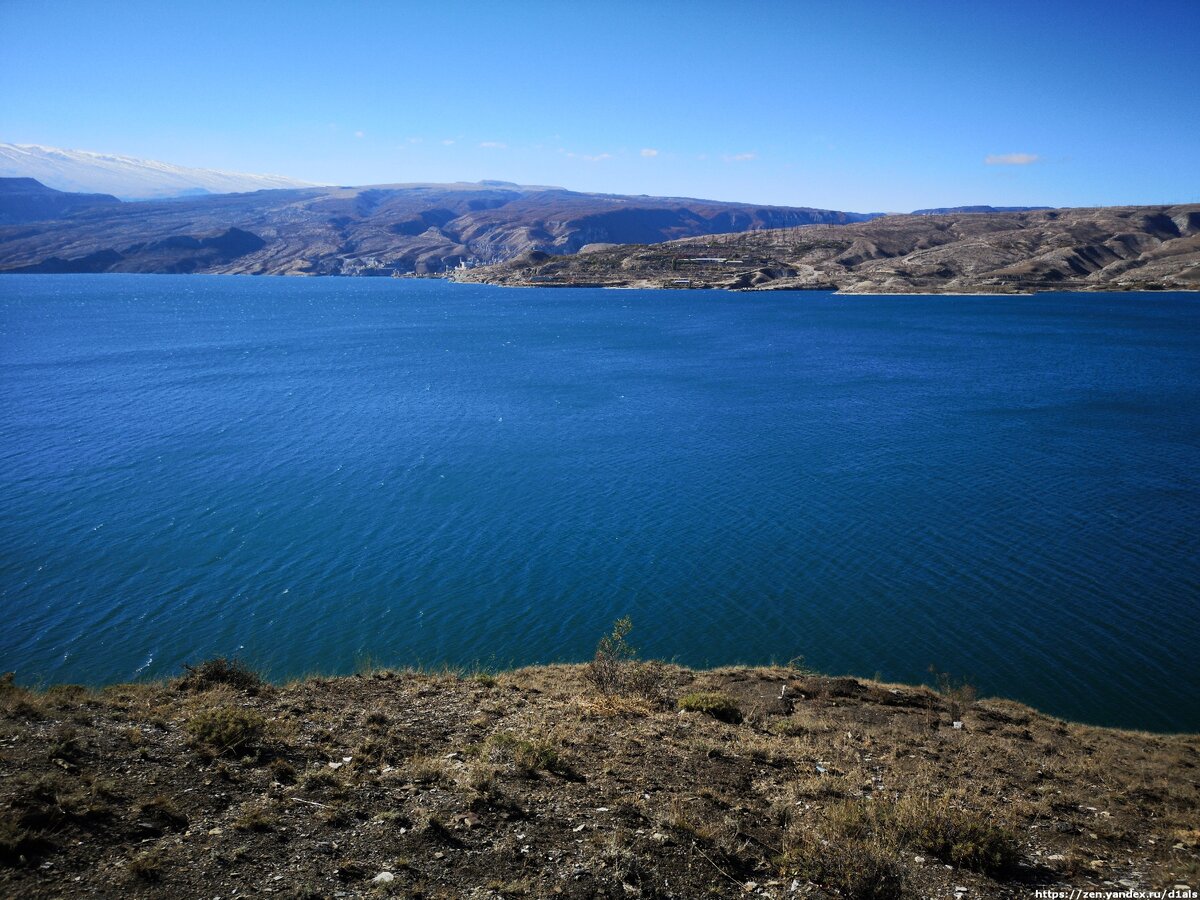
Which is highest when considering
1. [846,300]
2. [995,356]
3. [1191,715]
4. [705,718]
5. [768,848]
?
[846,300]

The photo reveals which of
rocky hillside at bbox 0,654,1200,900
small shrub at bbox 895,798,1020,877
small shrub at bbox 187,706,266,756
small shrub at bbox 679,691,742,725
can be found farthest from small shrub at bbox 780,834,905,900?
small shrub at bbox 187,706,266,756

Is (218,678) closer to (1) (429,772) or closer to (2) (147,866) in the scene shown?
(1) (429,772)

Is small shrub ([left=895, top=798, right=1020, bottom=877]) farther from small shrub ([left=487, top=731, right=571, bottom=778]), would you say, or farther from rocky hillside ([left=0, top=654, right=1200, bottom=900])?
small shrub ([left=487, top=731, right=571, bottom=778])

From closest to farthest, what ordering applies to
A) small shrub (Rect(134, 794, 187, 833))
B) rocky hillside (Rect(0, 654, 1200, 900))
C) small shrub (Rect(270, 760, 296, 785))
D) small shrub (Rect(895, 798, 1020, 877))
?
1. rocky hillside (Rect(0, 654, 1200, 900))
2. small shrub (Rect(134, 794, 187, 833))
3. small shrub (Rect(895, 798, 1020, 877))
4. small shrub (Rect(270, 760, 296, 785))

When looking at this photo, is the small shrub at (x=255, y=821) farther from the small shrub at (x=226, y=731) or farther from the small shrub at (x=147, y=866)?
the small shrub at (x=226, y=731)

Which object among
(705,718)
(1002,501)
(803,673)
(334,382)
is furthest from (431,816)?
(334,382)

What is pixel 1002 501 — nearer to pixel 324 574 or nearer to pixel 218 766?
pixel 324 574
